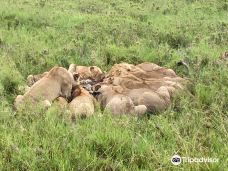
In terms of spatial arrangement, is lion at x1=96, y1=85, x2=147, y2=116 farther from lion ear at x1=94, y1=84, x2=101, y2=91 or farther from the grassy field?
lion ear at x1=94, y1=84, x2=101, y2=91

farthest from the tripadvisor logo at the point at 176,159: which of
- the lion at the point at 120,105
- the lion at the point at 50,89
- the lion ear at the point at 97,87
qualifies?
the lion ear at the point at 97,87

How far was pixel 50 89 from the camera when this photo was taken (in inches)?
243

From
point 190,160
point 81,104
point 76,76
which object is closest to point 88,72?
point 76,76

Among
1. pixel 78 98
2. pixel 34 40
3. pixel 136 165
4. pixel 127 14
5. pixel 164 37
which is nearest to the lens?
pixel 136 165

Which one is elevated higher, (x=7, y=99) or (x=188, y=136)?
(x=188, y=136)

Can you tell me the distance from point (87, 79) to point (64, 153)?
9.20 ft

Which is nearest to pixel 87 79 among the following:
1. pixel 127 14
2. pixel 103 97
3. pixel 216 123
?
pixel 103 97

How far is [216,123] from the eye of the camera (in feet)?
17.3

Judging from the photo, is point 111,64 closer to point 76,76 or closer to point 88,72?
point 88,72

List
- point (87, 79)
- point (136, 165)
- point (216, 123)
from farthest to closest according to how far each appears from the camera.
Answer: point (87, 79), point (216, 123), point (136, 165)

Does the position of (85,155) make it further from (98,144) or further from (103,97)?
(103,97)

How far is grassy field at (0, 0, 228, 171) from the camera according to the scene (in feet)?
14.8

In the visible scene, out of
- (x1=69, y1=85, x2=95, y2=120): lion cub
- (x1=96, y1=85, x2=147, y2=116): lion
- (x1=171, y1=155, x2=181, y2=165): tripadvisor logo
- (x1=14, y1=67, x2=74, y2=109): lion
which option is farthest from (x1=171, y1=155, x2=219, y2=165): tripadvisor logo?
(x1=14, y1=67, x2=74, y2=109): lion

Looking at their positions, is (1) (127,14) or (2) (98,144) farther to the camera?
(1) (127,14)
